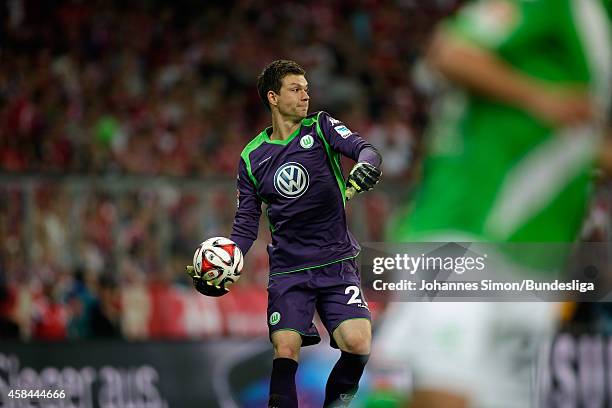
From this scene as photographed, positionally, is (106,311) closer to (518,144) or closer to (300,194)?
(300,194)

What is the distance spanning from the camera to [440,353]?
470cm

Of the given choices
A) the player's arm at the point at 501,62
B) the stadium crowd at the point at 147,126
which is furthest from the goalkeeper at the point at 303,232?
→ the stadium crowd at the point at 147,126

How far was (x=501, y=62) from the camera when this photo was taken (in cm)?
464

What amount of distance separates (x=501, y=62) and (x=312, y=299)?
3.37m

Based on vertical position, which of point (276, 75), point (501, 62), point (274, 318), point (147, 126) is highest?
point (147, 126)

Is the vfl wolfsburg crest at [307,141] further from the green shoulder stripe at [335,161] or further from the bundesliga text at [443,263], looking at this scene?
the bundesliga text at [443,263]

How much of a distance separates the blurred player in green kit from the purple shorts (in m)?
2.73

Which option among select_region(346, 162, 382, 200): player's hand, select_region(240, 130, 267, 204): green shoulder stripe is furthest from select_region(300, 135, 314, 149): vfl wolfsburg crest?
select_region(346, 162, 382, 200): player's hand

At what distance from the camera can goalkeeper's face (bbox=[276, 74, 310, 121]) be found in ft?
25.5

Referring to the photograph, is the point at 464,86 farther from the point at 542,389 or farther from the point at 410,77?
the point at 410,77

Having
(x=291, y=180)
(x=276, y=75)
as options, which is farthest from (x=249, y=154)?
(x=276, y=75)

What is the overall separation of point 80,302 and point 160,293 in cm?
80

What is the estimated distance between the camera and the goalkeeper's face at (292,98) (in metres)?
7.76

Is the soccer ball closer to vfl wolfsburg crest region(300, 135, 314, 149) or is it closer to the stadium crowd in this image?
vfl wolfsburg crest region(300, 135, 314, 149)
